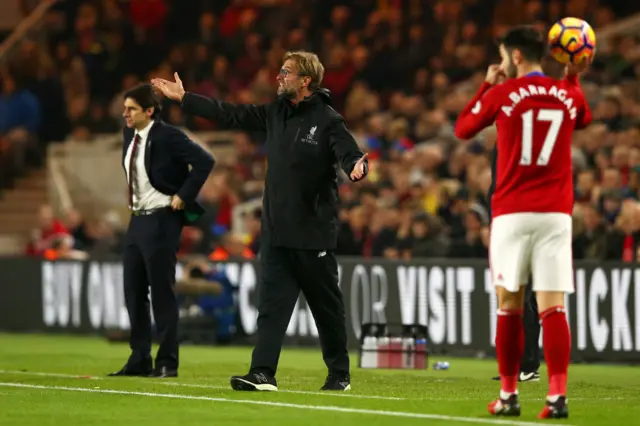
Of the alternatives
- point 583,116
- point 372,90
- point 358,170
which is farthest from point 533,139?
point 372,90

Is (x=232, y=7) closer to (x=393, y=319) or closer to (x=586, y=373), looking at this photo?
(x=393, y=319)

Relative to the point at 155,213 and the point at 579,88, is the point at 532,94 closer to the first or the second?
the point at 579,88

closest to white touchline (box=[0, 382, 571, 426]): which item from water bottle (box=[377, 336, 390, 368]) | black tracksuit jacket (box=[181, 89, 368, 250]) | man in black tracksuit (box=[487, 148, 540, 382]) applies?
black tracksuit jacket (box=[181, 89, 368, 250])

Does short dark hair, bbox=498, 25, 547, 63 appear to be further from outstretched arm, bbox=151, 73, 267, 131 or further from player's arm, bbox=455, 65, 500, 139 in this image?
outstretched arm, bbox=151, 73, 267, 131

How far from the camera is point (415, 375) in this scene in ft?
43.4

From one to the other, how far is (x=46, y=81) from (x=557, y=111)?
20870 millimetres

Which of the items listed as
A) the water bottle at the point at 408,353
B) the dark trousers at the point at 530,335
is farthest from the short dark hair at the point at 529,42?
the water bottle at the point at 408,353

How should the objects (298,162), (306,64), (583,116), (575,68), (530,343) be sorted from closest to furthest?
1. (583,116)
2. (575,68)
3. (298,162)
4. (306,64)
5. (530,343)

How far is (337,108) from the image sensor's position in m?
26.1

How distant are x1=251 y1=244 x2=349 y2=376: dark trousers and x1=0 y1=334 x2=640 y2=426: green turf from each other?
1.04 feet

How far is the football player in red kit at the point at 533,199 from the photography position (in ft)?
29.0

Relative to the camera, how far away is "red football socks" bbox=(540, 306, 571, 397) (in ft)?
28.9

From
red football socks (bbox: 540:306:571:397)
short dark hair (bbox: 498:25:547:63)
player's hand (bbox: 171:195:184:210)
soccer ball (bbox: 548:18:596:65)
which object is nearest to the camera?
red football socks (bbox: 540:306:571:397)

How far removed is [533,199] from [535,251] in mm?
304
